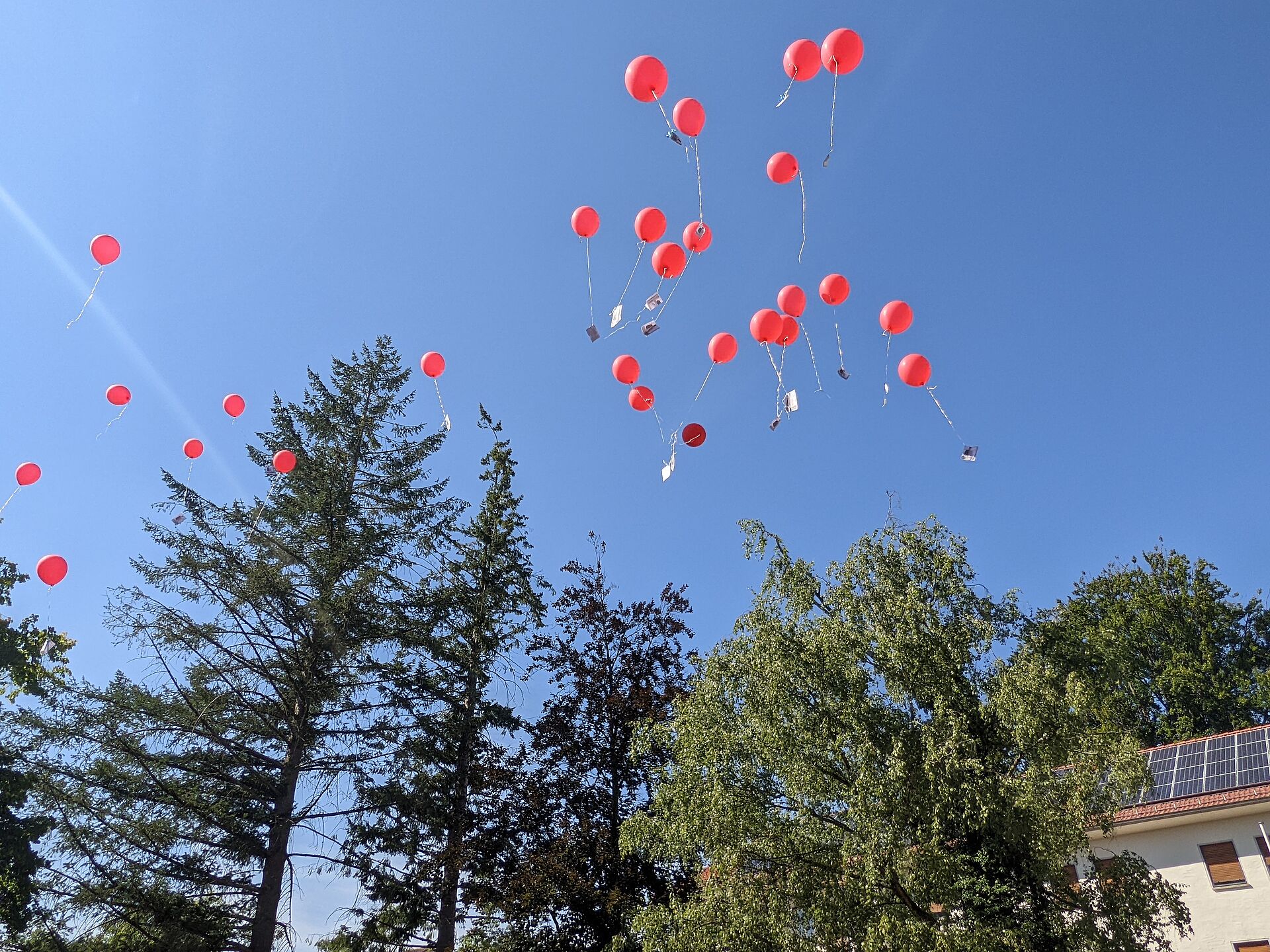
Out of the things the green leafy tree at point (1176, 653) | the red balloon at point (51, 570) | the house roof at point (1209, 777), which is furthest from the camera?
the green leafy tree at point (1176, 653)

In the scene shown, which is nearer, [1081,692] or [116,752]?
[1081,692]

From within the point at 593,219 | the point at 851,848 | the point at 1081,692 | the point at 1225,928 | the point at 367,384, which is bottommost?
the point at 1225,928

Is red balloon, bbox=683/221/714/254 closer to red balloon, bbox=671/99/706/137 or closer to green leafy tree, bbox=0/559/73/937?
red balloon, bbox=671/99/706/137

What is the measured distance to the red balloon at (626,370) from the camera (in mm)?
11078

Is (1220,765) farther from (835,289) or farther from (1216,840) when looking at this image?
(835,289)

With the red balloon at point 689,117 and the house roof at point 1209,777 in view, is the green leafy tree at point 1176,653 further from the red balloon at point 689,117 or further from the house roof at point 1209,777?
the red balloon at point 689,117

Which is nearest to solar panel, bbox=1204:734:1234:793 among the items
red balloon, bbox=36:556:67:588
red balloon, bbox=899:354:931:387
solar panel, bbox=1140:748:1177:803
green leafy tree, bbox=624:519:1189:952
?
solar panel, bbox=1140:748:1177:803

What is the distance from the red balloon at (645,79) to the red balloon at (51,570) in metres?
11.5

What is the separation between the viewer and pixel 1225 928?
15344 millimetres

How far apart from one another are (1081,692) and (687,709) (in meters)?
5.80

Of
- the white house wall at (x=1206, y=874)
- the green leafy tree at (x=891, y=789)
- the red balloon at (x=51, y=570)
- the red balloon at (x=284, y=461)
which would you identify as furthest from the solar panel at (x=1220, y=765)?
the red balloon at (x=51, y=570)

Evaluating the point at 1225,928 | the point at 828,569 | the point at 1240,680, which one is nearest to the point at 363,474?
the point at 828,569

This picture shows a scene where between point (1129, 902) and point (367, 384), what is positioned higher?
point (367, 384)

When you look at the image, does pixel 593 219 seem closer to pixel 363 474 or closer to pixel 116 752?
pixel 363 474
